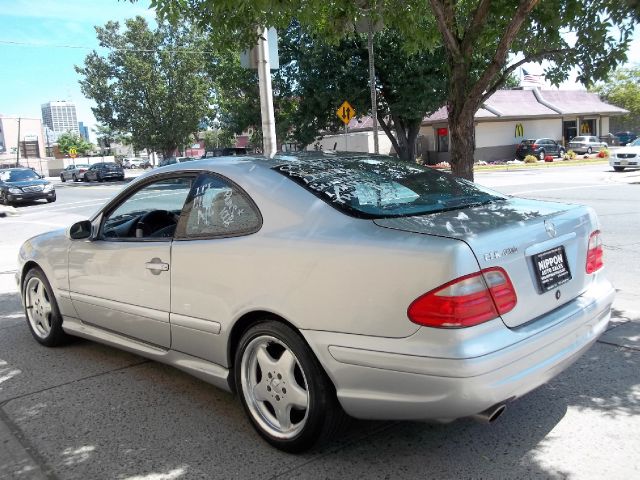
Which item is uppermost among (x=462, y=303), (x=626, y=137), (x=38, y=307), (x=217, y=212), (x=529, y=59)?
(x=626, y=137)

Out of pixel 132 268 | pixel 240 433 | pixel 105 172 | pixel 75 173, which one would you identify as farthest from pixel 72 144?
pixel 240 433

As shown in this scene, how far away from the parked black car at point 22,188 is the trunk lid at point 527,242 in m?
24.4

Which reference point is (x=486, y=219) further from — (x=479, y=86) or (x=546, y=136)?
(x=546, y=136)

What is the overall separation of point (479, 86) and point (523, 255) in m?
3.34

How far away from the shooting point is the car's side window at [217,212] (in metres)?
3.35

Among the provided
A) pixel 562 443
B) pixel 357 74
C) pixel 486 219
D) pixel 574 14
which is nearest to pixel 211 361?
pixel 486 219

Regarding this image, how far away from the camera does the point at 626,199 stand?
1447cm

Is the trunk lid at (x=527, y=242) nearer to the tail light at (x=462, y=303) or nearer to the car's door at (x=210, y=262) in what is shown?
the tail light at (x=462, y=303)

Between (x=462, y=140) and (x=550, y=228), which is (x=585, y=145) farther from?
(x=550, y=228)

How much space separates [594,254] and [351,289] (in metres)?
1.57

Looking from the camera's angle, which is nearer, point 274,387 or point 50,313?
point 274,387

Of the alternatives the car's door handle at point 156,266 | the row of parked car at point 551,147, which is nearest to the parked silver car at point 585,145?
the row of parked car at point 551,147

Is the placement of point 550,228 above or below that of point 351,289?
above

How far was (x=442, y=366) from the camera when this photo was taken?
2.53m
